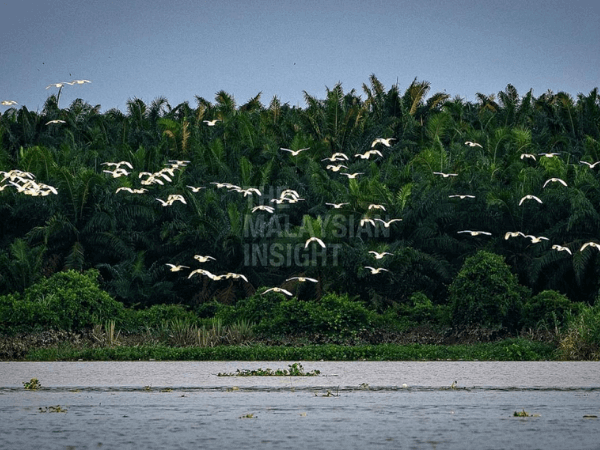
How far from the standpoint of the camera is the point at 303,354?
45.7ft

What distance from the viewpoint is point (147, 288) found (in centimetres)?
2103

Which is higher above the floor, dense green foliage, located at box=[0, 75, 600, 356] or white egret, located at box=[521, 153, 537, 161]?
white egret, located at box=[521, 153, 537, 161]

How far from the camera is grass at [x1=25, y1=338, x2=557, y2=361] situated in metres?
13.8

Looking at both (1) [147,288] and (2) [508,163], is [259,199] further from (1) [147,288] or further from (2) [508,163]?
(2) [508,163]

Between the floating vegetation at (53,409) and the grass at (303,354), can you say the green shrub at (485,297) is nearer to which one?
the grass at (303,354)

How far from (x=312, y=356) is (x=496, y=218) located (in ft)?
29.3

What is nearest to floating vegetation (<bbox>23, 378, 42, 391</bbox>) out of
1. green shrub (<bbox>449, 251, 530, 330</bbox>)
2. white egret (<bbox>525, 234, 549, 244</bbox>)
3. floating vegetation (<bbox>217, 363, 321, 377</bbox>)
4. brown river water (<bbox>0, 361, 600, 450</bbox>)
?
brown river water (<bbox>0, 361, 600, 450</bbox>)

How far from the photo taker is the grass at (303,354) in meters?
13.8

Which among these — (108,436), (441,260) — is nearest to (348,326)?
(441,260)

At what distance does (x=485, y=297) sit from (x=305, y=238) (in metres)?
4.77

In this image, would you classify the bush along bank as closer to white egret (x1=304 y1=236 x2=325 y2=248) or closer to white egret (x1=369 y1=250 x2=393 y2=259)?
white egret (x1=369 y1=250 x2=393 y2=259)

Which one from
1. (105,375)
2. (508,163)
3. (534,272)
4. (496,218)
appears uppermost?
(508,163)

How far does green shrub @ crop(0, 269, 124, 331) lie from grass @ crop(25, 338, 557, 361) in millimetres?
1864

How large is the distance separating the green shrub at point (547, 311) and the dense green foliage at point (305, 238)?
0.09ft
